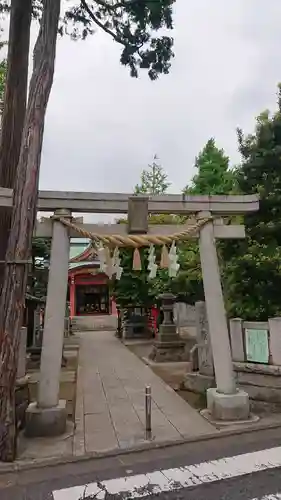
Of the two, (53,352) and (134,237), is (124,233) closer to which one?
(134,237)

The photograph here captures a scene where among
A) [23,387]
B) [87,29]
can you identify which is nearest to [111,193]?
[23,387]

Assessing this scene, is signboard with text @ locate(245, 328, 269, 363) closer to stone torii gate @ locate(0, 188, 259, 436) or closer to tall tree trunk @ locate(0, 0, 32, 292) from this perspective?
stone torii gate @ locate(0, 188, 259, 436)

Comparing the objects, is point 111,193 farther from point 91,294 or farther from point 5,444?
point 91,294

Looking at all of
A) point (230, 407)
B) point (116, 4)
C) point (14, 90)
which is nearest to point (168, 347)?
point (230, 407)

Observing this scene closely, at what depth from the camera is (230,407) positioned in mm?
6973

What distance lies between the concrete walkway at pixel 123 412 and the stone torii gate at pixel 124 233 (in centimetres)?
62

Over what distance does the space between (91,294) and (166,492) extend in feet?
115

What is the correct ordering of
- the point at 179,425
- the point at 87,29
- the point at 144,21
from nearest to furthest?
1. the point at 179,425
2. the point at 144,21
3. the point at 87,29

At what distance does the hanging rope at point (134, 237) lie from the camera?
7.07 m

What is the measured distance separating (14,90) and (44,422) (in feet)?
22.6

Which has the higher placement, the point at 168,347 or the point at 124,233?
the point at 124,233

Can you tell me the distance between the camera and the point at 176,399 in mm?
8859

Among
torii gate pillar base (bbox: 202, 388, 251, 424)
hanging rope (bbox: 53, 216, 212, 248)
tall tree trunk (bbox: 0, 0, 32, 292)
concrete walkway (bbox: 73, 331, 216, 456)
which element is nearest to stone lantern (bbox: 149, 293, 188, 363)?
concrete walkway (bbox: 73, 331, 216, 456)

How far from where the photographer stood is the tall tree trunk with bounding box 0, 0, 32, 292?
27.4ft
